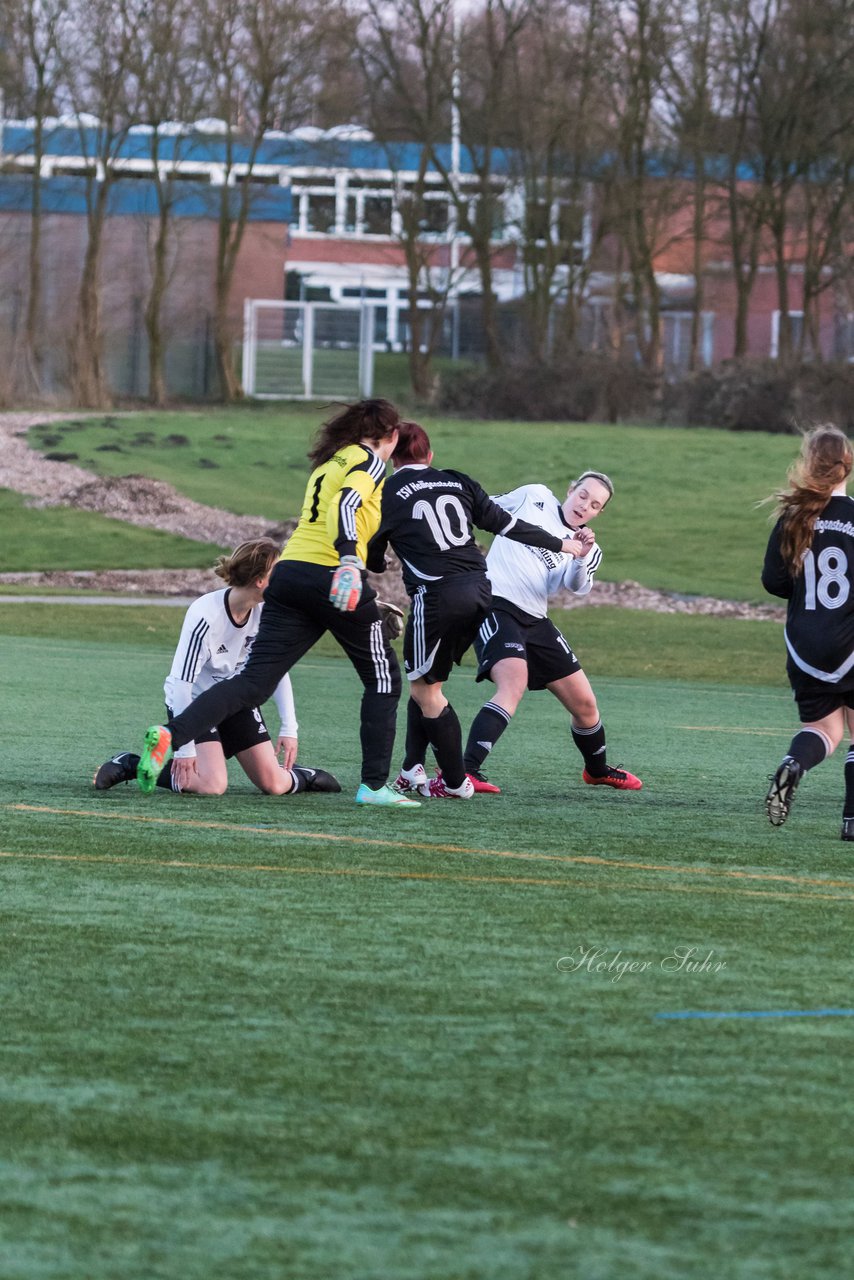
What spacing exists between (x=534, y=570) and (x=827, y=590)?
198cm

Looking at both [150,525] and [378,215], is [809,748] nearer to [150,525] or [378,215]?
[150,525]

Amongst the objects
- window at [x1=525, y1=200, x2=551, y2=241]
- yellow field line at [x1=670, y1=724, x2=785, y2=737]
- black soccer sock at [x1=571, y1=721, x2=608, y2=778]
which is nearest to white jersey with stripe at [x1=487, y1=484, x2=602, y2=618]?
black soccer sock at [x1=571, y1=721, x2=608, y2=778]

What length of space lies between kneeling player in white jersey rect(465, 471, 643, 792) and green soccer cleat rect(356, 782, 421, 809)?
2.47 feet

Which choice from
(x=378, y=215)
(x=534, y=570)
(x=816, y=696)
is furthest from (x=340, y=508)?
(x=378, y=215)

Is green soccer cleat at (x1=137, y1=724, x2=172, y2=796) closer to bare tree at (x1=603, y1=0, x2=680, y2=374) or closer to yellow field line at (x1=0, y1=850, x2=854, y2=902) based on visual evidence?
yellow field line at (x1=0, y1=850, x2=854, y2=902)

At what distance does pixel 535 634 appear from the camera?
928 centimetres

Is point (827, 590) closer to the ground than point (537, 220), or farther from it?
closer to the ground

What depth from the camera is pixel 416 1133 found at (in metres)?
3.76

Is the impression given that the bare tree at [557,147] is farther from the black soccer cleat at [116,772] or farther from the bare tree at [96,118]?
the black soccer cleat at [116,772]

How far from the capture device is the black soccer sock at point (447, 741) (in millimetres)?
8438

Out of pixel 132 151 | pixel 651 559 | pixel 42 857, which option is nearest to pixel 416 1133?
pixel 42 857

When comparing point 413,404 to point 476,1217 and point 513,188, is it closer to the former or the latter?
point 513,188

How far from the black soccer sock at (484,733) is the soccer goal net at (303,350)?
47267mm

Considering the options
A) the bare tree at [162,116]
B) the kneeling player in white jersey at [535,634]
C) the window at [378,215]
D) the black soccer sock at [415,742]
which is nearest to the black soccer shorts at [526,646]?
the kneeling player in white jersey at [535,634]
